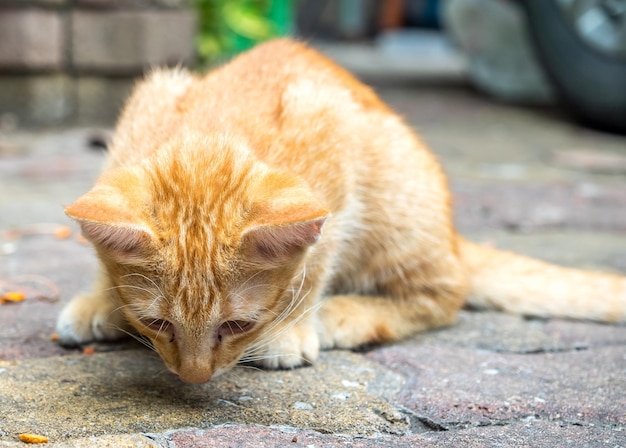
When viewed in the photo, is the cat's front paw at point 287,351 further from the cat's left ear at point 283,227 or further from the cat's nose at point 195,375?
the cat's left ear at point 283,227

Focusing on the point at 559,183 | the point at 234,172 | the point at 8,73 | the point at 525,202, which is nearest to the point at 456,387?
the point at 234,172

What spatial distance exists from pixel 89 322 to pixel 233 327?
626 mm

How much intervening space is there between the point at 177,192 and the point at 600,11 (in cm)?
540

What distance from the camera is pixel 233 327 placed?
215 cm

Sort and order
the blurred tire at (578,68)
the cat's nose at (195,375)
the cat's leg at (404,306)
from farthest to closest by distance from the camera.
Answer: the blurred tire at (578,68) → the cat's leg at (404,306) → the cat's nose at (195,375)

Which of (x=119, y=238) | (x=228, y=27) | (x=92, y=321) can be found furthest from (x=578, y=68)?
(x=119, y=238)

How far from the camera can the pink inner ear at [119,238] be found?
192 centimetres

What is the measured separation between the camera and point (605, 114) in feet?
22.6

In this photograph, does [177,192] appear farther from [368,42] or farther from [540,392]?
[368,42]

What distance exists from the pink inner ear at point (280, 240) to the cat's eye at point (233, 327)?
7.4 inches

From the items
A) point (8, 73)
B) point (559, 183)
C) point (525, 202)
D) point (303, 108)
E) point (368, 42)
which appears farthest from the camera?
point (368, 42)

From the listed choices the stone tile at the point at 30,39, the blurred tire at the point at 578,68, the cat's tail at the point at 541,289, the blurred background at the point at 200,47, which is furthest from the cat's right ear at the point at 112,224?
the blurred tire at the point at 578,68

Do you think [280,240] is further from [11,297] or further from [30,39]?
[30,39]

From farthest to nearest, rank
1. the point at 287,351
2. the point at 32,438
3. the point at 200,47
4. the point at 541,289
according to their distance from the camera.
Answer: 1. the point at 200,47
2. the point at 541,289
3. the point at 287,351
4. the point at 32,438
